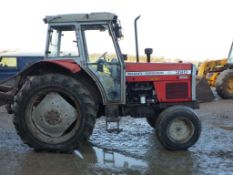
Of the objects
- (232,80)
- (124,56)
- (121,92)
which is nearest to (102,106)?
(121,92)

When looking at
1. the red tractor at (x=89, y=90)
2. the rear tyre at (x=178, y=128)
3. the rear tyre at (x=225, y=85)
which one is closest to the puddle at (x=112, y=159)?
the red tractor at (x=89, y=90)

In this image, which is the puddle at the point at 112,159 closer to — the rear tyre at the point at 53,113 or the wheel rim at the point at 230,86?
the rear tyre at the point at 53,113

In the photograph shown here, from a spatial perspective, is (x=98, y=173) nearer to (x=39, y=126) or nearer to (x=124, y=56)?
(x=39, y=126)

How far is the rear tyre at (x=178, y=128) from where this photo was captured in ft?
25.9

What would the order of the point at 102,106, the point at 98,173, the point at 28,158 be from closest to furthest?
1. the point at 98,173
2. the point at 28,158
3. the point at 102,106

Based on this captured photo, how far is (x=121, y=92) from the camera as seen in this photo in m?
8.06

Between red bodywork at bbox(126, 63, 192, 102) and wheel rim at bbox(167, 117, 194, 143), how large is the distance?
1.92 feet

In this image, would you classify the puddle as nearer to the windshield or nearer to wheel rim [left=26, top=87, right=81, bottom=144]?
wheel rim [left=26, top=87, right=81, bottom=144]

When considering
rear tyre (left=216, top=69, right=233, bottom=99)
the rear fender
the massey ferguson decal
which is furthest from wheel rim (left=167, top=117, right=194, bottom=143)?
rear tyre (left=216, top=69, right=233, bottom=99)

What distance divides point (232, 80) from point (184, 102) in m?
8.47

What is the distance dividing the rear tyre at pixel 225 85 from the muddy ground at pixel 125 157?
642 centimetres

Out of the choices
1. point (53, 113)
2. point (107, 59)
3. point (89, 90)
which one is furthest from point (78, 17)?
point (53, 113)

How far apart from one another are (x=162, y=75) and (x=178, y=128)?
3.56 feet

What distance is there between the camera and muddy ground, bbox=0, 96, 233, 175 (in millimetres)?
6629
